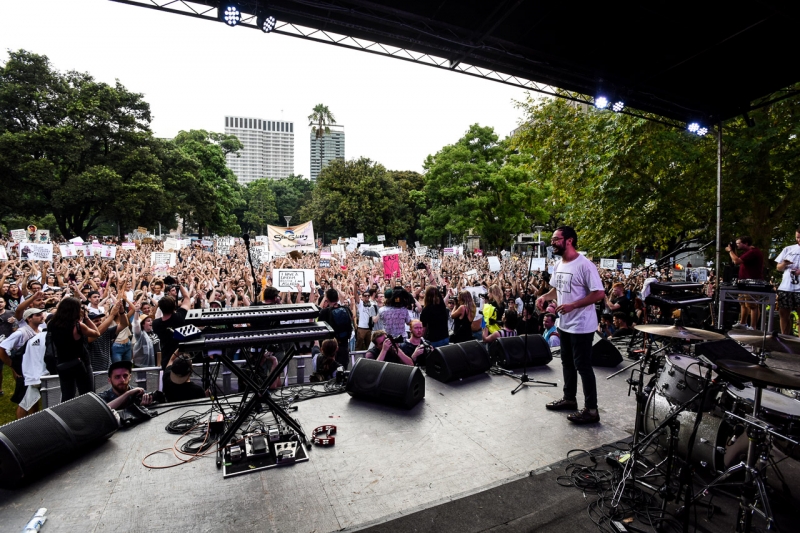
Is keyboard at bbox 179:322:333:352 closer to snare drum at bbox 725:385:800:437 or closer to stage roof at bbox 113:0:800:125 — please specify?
snare drum at bbox 725:385:800:437

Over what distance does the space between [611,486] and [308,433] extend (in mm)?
2642

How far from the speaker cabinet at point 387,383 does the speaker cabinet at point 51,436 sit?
236 cm

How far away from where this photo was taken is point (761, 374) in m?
2.33

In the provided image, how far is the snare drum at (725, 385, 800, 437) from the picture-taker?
101 inches

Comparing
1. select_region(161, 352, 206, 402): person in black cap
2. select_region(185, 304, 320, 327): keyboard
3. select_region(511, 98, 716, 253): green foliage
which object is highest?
select_region(511, 98, 716, 253): green foliage

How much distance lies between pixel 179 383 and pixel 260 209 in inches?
2786

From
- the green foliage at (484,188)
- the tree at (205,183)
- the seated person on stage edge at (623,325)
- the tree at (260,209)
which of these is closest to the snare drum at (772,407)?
the seated person on stage edge at (623,325)

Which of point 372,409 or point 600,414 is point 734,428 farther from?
point 372,409

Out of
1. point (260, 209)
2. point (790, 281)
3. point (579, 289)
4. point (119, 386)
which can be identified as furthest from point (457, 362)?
point (260, 209)

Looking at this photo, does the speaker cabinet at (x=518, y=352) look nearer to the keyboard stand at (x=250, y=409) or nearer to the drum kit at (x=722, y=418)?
the drum kit at (x=722, y=418)

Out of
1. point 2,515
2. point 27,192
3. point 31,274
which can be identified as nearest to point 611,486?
point 2,515

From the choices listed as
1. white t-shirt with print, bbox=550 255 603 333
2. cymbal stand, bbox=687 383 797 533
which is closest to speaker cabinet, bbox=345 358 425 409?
white t-shirt with print, bbox=550 255 603 333

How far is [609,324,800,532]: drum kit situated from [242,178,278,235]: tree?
70932 millimetres

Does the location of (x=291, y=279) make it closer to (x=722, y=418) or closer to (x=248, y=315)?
(x=248, y=315)
